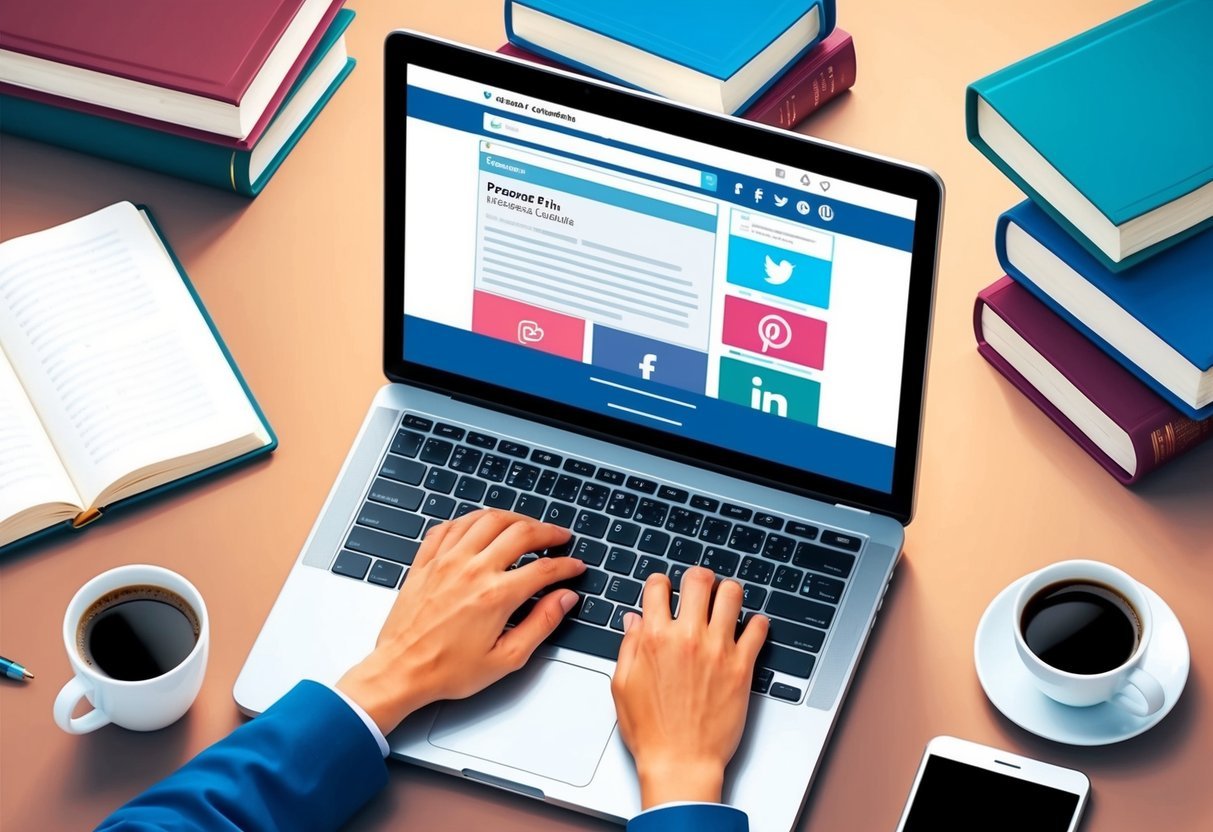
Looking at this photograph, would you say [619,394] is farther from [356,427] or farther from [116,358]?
[116,358]

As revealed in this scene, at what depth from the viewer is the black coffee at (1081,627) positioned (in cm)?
115

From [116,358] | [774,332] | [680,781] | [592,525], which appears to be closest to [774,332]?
[774,332]

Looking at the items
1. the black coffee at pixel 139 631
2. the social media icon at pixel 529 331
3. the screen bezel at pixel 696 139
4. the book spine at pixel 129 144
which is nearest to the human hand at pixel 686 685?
the screen bezel at pixel 696 139

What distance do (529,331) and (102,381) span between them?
1.26ft

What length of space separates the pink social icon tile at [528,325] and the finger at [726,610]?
219 mm

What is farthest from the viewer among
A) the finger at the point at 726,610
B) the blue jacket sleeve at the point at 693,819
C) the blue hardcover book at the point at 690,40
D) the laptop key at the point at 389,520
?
the blue hardcover book at the point at 690,40

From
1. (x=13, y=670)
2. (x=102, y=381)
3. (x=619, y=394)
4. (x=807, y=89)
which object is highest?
(x=807, y=89)

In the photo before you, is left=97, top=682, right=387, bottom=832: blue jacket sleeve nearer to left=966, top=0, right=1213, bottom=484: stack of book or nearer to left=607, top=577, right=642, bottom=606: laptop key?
left=607, top=577, right=642, bottom=606: laptop key

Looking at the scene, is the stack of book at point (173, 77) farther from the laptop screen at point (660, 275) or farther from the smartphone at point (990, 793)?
the smartphone at point (990, 793)

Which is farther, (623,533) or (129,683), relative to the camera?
(623,533)

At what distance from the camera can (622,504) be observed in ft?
4.22

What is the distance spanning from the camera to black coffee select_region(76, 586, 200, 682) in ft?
3.88

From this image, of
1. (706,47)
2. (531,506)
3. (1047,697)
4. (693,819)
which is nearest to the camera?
(693,819)

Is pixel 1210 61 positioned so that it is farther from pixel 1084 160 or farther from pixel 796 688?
pixel 796 688
